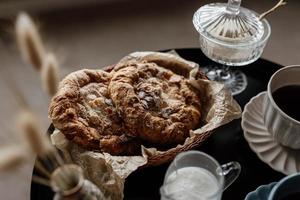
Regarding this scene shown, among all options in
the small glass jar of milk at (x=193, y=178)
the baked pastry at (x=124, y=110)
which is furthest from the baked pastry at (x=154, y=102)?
the small glass jar of milk at (x=193, y=178)

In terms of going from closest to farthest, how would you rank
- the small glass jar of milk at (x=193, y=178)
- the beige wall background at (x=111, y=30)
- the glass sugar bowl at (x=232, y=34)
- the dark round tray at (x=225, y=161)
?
1. the small glass jar of milk at (x=193, y=178)
2. the dark round tray at (x=225, y=161)
3. the glass sugar bowl at (x=232, y=34)
4. the beige wall background at (x=111, y=30)

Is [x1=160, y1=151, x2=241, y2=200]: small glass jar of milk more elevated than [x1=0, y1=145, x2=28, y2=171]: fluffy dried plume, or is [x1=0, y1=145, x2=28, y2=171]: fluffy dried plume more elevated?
[x1=0, y1=145, x2=28, y2=171]: fluffy dried plume

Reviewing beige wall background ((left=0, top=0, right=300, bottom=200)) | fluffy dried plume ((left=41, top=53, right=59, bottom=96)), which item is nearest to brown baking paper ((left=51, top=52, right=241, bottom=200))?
fluffy dried plume ((left=41, top=53, right=59, bottom=96))

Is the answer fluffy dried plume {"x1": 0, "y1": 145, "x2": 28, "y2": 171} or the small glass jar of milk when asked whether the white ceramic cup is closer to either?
the small glass jar of milk

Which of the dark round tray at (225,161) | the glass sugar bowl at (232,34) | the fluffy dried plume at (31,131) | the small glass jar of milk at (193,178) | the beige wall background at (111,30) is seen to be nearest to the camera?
the fluffy dried plume at (31,131)

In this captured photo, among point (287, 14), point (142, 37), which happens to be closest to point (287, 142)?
point (142, 37)

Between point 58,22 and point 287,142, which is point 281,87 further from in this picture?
point 58,22

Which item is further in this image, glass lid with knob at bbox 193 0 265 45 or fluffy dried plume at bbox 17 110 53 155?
glass lid with knob at bbox 193 0 265 45

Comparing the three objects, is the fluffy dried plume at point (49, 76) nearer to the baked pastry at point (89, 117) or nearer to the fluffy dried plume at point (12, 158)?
the fluffy dried plume at point (12, 158)
